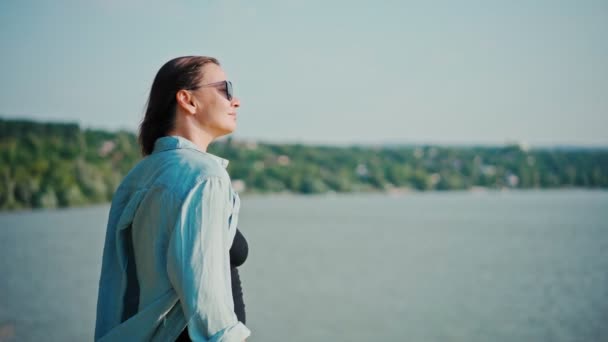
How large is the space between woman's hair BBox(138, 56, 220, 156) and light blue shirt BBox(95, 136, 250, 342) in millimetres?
71

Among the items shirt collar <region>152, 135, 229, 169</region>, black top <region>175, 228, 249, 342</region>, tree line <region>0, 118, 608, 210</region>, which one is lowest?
tree line <region>0, 118, 608, 210</region>

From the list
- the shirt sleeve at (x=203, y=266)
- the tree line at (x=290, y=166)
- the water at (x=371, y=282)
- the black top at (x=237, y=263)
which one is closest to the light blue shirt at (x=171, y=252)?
the shirt sleeve at (x=203, y=266)

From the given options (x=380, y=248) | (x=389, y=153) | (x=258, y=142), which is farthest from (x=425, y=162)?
(x=380, y=248)

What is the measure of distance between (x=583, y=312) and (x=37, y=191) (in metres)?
26.2

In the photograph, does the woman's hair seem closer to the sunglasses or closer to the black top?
the sunglasses

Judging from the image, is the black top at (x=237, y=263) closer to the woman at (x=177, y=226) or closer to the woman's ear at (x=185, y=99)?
the woman at (x=177, y=226)

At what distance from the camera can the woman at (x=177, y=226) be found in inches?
50.1

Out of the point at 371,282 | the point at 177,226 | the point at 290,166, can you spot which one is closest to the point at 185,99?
the point at 177,226

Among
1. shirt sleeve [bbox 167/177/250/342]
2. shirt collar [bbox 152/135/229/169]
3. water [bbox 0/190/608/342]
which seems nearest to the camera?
shirt sleeve [bbox 167/177/250/342]

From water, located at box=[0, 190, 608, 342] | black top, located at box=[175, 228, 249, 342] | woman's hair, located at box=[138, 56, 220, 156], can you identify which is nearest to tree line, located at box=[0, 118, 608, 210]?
water, located at box=[0, 190, 608, 342]

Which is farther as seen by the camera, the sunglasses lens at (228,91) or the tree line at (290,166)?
the tree line at (290,166)

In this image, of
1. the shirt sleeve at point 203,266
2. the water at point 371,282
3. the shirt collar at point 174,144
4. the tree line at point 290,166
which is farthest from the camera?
the tree line at point 290,166

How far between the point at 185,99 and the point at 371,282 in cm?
1528

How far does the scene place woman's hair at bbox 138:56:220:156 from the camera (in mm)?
1487
